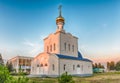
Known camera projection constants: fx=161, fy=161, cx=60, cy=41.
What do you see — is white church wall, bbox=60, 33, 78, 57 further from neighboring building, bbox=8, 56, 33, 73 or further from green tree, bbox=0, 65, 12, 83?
neighboring building, bbox=8, 56, 33, 73

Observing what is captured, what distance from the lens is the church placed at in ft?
102

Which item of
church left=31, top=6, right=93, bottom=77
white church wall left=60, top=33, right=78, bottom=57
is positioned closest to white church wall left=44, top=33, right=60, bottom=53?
church left=31, top=6, right=93, bottom=77

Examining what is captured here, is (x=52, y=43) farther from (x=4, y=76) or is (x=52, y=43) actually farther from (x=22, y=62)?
(x=22, y=62)

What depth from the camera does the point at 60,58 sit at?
31.2 m

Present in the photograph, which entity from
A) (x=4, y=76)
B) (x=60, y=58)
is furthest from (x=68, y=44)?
(x=4, y=76)

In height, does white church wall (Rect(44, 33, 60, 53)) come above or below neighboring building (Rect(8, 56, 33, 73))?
above

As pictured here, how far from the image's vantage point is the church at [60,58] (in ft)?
102

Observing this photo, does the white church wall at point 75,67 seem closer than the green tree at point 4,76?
No

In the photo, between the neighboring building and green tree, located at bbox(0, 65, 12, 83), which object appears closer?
green tree, located at bbox(0, 65, 12, 83)

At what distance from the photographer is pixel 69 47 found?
37312 millimetres

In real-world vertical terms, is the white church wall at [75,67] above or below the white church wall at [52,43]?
below

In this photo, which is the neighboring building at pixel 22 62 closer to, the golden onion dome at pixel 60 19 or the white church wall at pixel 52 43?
the white church wall at pixel 52 43

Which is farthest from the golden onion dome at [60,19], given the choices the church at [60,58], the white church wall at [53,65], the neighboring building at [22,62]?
the neighboring building at [22,62]

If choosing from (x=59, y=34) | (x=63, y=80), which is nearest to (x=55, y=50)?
(x=59, y=34)
